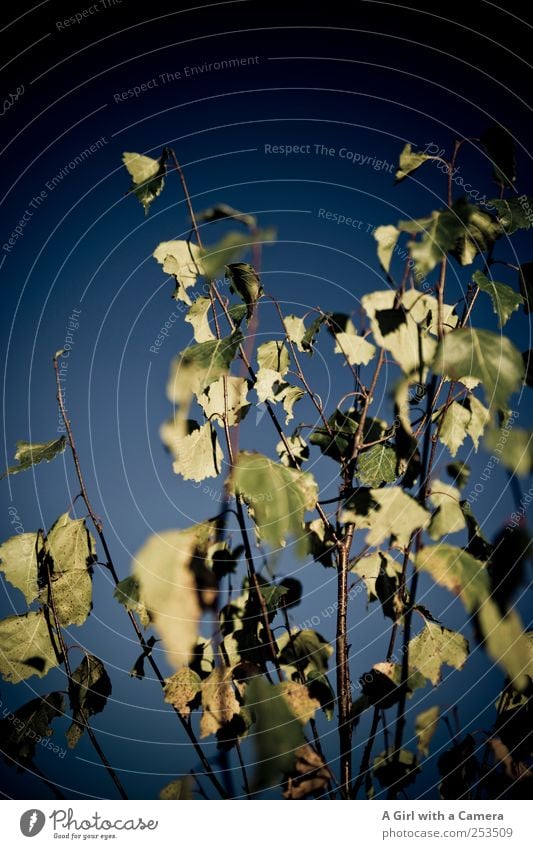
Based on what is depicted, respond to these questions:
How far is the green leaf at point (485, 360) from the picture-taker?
98cm

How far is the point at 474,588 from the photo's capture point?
3.51ft

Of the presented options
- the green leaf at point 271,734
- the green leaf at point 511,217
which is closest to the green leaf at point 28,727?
the green leaf at point 271,734

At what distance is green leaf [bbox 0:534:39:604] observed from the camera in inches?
46.9

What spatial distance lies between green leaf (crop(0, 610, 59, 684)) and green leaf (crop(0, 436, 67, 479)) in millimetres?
320

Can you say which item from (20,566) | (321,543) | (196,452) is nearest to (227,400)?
(196,452)

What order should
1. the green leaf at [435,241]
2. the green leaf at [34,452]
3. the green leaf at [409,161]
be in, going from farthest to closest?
1. the green leaf at [34,452]
2. the green leaf at [409,161]
3. the green leaf at [435,241]

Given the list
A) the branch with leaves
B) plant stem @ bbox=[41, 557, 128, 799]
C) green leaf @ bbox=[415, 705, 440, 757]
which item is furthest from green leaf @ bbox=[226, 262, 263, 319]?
green leaf @ bbox=[415, 705, 440, 757]

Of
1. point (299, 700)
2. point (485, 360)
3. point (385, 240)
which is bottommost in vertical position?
point (299, 700)

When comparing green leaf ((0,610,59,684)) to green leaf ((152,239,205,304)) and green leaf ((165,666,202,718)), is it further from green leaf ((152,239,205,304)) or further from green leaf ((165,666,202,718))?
green leaf ((152,239,205,304))

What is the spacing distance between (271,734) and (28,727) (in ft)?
1.78

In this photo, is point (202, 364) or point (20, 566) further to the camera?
point (20, 566)

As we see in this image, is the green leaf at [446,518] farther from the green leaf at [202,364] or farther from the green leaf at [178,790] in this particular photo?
the green leaf at [178,790]

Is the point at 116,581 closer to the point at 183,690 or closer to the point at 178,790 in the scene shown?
the point at 183,690

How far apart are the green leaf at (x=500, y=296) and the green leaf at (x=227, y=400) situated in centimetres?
49
